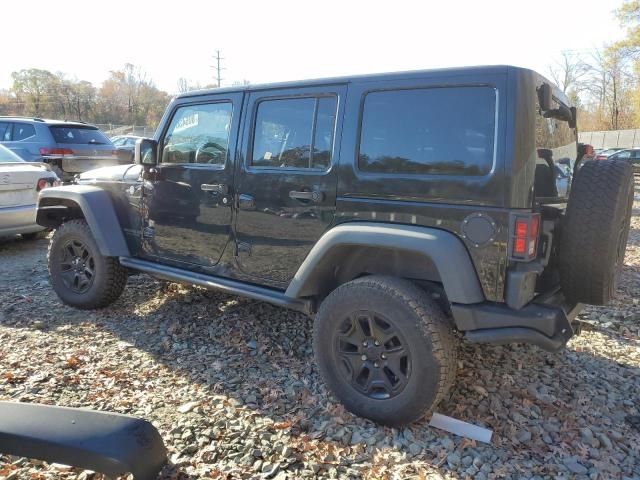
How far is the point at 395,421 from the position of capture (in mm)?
2729

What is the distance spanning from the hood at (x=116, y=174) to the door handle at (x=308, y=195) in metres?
1.74

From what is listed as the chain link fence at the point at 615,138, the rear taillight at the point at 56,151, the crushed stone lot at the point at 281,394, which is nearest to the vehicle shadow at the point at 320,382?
the crushed stone lot at the point at 281,394

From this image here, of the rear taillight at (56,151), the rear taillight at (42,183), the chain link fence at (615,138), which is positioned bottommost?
the rear taillight at (42,183)

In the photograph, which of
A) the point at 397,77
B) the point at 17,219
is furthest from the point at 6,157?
the point at 397,77

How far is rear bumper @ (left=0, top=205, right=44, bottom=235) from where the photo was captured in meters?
6.19

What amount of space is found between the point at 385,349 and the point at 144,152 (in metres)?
2.49

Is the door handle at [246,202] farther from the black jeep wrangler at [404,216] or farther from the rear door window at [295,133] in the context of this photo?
the rear door window at [295,133]

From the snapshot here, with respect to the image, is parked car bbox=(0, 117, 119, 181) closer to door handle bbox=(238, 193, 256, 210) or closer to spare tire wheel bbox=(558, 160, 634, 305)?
door handle bbox=(238, 193, 256, 210)

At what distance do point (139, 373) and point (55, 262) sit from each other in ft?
6.04

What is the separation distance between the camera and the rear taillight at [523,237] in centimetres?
238

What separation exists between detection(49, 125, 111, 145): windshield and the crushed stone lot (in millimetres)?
6284

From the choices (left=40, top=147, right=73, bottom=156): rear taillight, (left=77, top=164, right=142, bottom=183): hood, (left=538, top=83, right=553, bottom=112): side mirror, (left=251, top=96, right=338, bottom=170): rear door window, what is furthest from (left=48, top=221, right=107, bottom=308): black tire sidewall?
(left=40, top=147, right=73, bottom=156): rear taillight

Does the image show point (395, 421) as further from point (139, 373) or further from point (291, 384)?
point (139, 373)

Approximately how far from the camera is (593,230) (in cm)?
252
